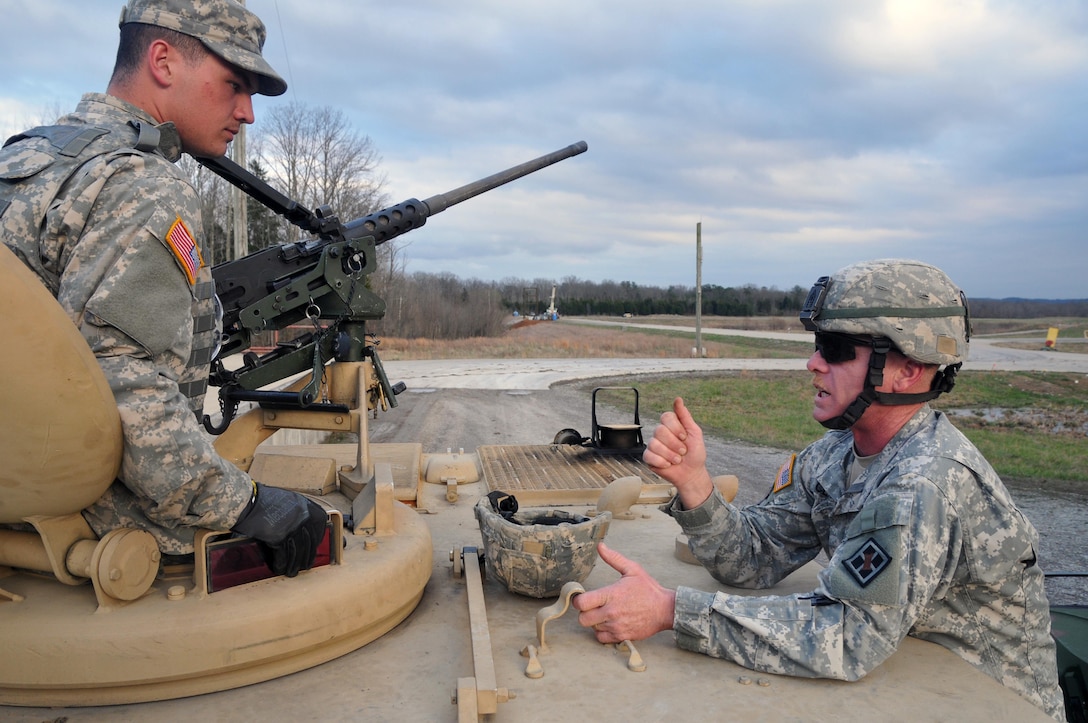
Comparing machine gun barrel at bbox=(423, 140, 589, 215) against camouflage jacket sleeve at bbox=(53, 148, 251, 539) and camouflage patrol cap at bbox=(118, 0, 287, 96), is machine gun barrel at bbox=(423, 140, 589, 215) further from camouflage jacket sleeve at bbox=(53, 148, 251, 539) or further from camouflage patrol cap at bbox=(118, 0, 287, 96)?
camouflage jacket sleeve at bbox=(53, 148, 251, 539)

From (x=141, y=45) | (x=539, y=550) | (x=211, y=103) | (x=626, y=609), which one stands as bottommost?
(x=626, y=609)

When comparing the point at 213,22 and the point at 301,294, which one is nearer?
the point at 213,22

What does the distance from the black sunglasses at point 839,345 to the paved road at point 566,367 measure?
46.2ft

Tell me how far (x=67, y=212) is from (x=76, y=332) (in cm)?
37

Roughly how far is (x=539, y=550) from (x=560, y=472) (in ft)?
4.90

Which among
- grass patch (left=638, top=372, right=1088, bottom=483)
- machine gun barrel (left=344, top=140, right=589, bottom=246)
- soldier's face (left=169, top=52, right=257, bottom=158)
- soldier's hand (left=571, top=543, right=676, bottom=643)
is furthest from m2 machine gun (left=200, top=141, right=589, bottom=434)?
grass patch (left=638, top=372, right=1088, bottom=483)

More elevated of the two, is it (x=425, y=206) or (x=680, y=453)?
(x=425, y=206)

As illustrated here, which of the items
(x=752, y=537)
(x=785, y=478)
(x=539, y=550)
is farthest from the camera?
(x=785, y=478)

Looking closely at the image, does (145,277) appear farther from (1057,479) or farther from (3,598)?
(1057,479)

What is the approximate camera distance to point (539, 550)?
2305 mm

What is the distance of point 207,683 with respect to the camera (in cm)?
188

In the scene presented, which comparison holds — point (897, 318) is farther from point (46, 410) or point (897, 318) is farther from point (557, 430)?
point (557, 430)

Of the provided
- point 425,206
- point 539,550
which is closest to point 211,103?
point 539,550

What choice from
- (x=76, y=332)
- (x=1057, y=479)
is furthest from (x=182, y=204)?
(x=1057, y=479)
